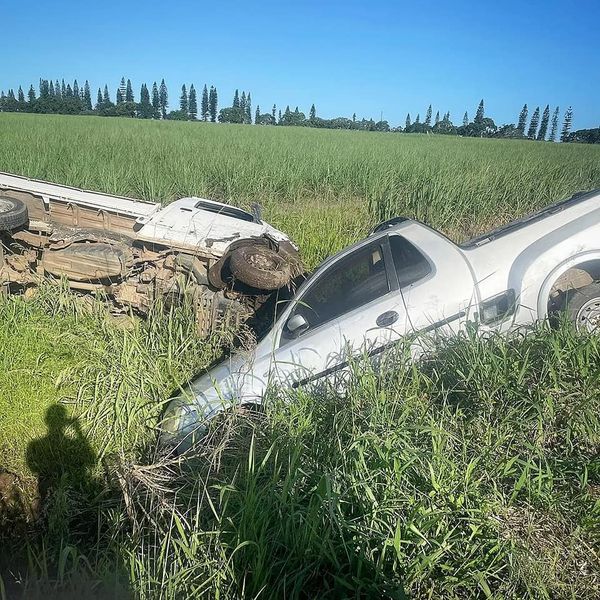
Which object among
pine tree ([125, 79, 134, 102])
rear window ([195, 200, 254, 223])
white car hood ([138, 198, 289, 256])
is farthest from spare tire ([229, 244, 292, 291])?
pine tree ([125, 79, 134, 102])

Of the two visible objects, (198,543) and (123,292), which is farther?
(123,292)

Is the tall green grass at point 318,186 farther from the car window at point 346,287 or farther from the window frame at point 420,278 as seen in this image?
the window frame at point 420,278

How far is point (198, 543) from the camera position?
2461mm

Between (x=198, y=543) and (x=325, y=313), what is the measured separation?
190cm

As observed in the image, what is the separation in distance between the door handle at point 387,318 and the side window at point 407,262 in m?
0.23

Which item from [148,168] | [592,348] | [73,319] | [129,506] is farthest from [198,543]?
[148,168]

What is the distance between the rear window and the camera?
717 cm

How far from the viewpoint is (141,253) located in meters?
6.14

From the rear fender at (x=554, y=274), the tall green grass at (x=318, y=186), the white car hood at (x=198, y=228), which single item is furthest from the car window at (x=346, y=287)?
the tall green grass at (x=318, y=186)

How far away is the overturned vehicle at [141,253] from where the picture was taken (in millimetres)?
5582

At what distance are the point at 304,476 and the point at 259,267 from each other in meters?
3.22

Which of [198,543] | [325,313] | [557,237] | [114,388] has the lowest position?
[114,388]

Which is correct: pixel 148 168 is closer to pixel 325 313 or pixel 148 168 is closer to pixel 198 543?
pixel 325 313

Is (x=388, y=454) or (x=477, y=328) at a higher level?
(x=477, y=328)
